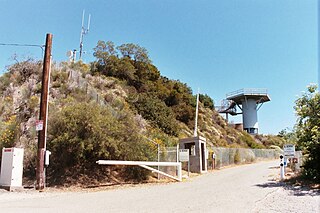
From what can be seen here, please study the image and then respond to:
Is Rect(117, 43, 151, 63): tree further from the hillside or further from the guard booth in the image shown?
the guard booth

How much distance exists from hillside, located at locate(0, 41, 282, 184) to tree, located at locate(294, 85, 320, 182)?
29.0ft

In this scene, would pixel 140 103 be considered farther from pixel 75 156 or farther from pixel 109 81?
pixel 75 156

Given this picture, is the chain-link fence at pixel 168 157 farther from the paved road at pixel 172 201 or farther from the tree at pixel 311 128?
the tree at pixel 311 128

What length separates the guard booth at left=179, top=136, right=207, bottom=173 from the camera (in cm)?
2409

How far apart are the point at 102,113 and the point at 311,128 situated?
11.5 m

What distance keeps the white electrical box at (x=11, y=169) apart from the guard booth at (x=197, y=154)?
1406 cm

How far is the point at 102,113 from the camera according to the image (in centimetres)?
1791

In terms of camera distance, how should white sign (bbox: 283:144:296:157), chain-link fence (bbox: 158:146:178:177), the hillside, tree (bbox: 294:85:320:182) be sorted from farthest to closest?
chain-link fence (bbox: 158:146:178:177), white sign (bbox: 283:144:296:157), the hillside, tree (bbox: 294:85:320:182)

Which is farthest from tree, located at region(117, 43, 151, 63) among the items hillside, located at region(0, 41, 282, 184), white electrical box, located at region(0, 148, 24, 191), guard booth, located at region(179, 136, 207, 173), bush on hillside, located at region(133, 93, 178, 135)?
white electrical box, located at region(0, 148, 24, 191)

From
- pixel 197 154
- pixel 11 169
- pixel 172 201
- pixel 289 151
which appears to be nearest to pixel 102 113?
pixel 11 169

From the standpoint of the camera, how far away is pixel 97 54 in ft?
134

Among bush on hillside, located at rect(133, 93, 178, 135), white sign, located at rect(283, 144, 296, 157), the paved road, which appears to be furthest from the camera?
bush on hillside, located at rect(133, 93, 178, 135)

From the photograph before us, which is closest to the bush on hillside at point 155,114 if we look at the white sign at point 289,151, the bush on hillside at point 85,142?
the bush on hillside at point 85,142

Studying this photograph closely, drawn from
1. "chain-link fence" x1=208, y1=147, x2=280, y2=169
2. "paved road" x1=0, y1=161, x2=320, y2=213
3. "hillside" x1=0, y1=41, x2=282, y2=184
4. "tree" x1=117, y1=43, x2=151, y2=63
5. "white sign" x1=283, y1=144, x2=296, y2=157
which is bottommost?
"paved road" x1=0, y1=161, x2=320, y2=213
